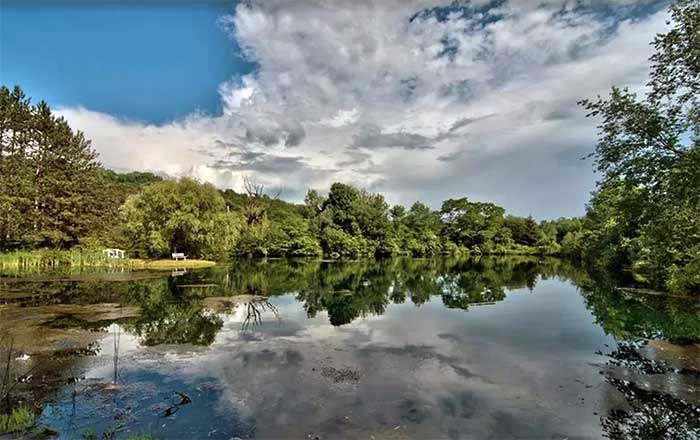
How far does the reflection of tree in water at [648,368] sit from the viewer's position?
252 inches

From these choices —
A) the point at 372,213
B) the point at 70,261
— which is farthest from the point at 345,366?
the point at 372,213

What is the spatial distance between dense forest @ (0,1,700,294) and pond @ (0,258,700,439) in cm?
378

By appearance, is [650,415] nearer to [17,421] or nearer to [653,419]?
[653,419]

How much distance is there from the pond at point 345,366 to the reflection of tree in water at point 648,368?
42mm

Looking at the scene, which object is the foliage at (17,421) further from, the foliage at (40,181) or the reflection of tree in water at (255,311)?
the foliage at (40,181)

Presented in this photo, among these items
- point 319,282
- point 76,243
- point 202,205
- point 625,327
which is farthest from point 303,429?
point 76,243

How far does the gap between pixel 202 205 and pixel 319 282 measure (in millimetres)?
16115

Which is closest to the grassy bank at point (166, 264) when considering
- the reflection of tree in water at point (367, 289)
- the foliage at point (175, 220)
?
the foliage at point (175, 220)

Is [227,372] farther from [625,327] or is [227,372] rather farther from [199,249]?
[199,249]

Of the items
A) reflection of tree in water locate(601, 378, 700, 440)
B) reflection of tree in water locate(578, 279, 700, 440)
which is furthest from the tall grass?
reflection of tree in water locate(601, 378, 700, 440)

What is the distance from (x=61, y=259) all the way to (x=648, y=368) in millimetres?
34781

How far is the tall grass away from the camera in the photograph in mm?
28062

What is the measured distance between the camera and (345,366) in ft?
30.1

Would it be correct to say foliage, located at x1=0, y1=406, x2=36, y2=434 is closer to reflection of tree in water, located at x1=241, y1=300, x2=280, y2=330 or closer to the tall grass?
reflection of tree in water, located at x1=241, y1=300, x2=280, y2=330
